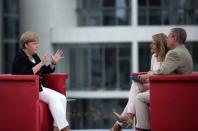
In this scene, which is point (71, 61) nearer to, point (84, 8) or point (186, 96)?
point (84, 8)

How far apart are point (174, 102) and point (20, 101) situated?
67.6 inches

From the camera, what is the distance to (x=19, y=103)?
20.1ft

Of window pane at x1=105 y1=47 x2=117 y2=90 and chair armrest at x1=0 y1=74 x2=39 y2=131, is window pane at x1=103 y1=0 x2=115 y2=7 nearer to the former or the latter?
window pane at x1=105 y1=47 x2=117 y2=90

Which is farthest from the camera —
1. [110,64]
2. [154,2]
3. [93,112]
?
[154,2]

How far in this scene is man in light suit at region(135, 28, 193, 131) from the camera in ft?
19.6

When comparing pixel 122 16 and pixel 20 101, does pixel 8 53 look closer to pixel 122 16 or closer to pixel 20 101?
pixel 122 16

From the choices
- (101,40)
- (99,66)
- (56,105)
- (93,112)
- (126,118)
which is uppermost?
(101,40)

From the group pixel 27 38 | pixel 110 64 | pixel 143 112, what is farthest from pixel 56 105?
pixel 110 64

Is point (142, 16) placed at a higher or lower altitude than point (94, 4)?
lower

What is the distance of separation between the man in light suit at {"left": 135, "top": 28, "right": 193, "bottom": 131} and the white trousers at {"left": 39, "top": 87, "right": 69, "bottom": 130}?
2.91 ft

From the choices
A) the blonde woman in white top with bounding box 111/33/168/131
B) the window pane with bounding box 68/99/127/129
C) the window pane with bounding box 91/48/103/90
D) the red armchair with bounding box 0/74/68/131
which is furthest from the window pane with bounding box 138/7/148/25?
the red armchair with bounding box 0/74/68/131

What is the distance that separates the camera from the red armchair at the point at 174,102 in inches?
228

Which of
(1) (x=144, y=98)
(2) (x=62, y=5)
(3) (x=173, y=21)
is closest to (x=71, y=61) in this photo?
(2) (x=62, y=5)

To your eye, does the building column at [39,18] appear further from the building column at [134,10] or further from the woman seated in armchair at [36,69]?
the woman seated in armchair at [36,69]
